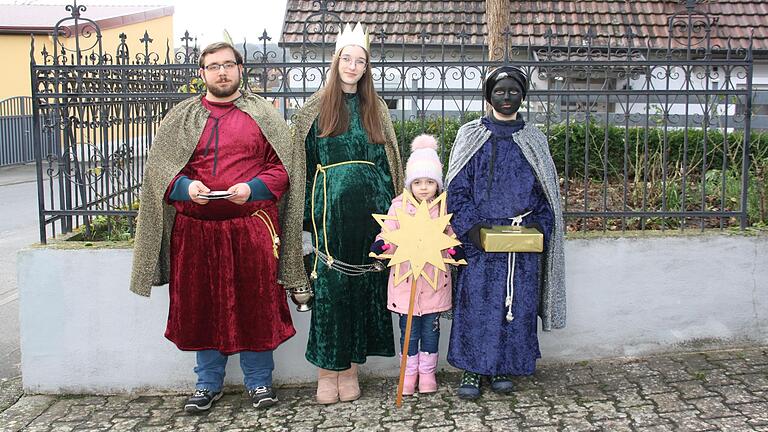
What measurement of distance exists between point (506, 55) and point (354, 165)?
4.01 feet

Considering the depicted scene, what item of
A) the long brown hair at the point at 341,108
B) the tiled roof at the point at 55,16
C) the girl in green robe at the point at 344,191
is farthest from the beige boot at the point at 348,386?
the tiled roof at the point at 55,16

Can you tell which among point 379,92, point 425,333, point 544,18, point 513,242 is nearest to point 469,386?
point 425,333

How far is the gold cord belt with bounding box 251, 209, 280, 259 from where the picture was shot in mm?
4285

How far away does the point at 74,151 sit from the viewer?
5.02m

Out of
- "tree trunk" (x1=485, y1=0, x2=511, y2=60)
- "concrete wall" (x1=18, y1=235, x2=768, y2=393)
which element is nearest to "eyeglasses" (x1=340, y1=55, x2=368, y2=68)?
"concrete wall" (x1=18, y1=235, x2=768, y2=393)

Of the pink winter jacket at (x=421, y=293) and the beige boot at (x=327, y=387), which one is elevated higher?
the pink winter jacket at (x=421, y=293)

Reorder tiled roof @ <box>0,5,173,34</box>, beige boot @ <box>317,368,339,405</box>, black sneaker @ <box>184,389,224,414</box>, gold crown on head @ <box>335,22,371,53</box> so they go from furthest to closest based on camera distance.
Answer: tiled roof @ <box>0,5,173,34</box>, beige boot @ <box>317,368,339,405</box>, black sneaker @ <box>184,389,224,414</box>, gold crown on head @ <box>335,22,371,53</box>

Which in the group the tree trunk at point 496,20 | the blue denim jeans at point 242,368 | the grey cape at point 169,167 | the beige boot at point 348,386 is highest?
the tree trunk at point 496,20

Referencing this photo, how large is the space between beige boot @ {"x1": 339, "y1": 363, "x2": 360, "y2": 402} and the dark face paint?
5.41 feet

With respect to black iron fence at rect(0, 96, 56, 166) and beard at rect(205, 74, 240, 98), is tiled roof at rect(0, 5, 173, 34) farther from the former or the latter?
beard at rect(205, 74, 240, 98)

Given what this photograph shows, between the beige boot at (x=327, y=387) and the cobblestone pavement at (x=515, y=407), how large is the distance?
0.06 m

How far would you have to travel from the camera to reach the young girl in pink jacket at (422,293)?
428 centimetres

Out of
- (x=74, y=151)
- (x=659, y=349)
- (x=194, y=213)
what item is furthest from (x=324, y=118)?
(x=659, y=349)

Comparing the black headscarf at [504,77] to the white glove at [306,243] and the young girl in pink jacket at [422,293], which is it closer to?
the young girl in pink jacket at [422,293]
